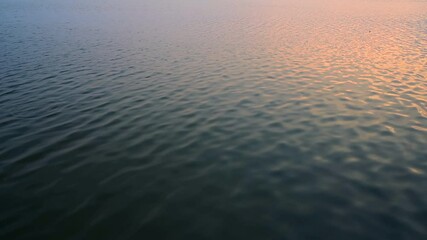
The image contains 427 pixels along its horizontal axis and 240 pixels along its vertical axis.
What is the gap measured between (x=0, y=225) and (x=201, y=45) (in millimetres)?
31256

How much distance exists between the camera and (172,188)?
10586mm

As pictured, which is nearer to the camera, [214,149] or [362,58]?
[214,149]

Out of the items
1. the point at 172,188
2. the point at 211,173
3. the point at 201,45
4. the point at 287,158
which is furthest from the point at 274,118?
the point at 201,45

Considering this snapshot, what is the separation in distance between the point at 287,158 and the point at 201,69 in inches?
628

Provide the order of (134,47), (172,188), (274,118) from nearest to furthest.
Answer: (172,188) → (274,118) → (134,47)

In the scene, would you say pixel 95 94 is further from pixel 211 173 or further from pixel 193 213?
pixel 193 213

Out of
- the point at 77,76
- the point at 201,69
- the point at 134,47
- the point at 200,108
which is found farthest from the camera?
the point at 134,47

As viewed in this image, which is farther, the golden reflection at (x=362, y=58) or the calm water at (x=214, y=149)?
the golden reflection at (x=362, y=58)

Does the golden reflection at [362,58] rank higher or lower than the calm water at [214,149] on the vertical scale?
lower

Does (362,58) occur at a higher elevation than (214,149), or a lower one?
lower

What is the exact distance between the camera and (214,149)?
13023mm

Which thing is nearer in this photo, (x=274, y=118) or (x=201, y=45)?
(x=274, y=118)

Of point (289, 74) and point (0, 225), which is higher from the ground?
point (0, 225)

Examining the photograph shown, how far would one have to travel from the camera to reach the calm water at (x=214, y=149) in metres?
9.04
